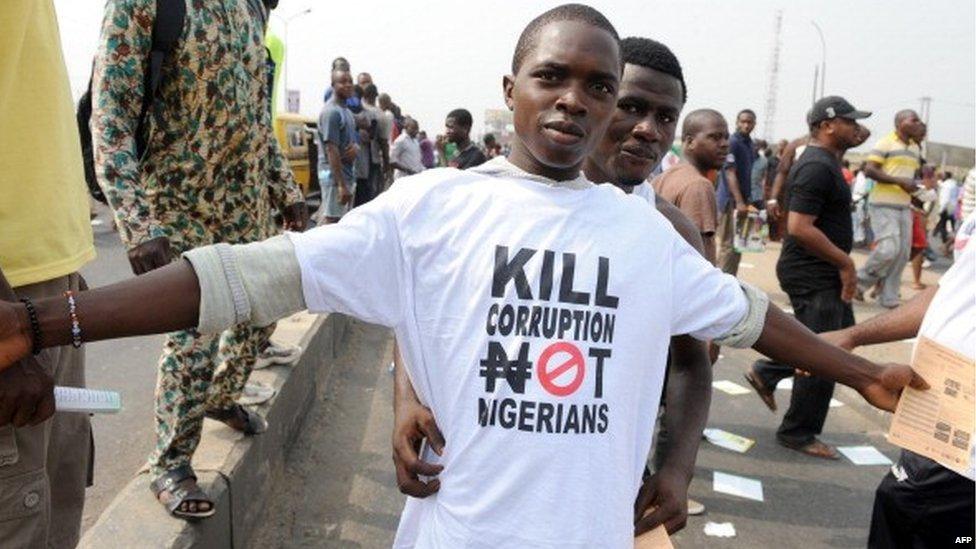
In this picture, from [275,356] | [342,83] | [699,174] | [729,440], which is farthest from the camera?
[342,83]

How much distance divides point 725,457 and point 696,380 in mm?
2800

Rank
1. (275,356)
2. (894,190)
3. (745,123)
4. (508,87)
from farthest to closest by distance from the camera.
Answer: (745,123)
(894,190)
(275,356)
(508,87)

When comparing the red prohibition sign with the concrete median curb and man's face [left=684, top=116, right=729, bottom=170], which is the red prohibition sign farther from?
man's face [left=684, top=116, right=729, bottom=170]

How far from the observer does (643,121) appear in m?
2.47

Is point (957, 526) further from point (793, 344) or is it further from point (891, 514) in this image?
point (793, 344)

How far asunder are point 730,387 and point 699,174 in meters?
2.31

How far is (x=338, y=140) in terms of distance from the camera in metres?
8.39

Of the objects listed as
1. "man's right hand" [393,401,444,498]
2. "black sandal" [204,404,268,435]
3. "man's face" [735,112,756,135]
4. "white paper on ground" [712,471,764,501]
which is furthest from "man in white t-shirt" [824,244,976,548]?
"man's face" [735,112,756,135]

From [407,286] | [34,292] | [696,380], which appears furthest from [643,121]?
[34,292]

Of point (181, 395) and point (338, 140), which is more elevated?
point (338, 140)

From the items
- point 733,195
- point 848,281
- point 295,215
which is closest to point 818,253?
point 848,281

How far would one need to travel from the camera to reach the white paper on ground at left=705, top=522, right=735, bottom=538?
3.64m

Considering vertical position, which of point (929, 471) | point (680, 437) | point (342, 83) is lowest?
point (929, 471)

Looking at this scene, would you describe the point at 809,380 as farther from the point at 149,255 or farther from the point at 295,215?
the point at 149,255
